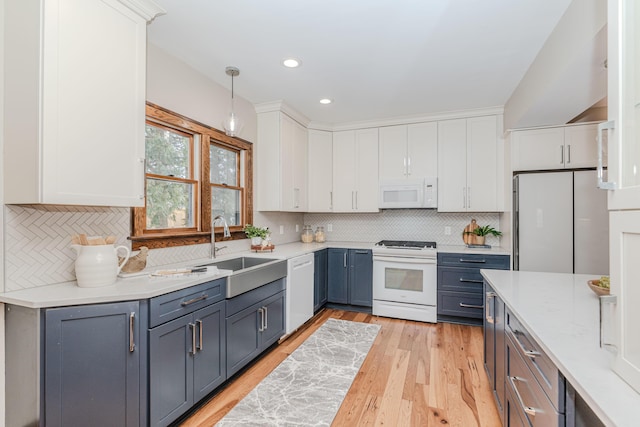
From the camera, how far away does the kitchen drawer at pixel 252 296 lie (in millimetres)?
2277

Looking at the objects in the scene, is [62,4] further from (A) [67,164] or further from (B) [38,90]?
(A) [67,164]

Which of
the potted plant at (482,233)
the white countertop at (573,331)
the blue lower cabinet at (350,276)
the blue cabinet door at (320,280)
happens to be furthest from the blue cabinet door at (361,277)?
the white countertop at (573,331)

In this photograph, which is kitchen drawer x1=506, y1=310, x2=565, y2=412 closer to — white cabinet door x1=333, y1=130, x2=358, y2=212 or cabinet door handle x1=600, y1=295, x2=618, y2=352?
cabinet door handle x1=600, y1=295, x2=618, y2=352

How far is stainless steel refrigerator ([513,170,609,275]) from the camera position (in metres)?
2.92

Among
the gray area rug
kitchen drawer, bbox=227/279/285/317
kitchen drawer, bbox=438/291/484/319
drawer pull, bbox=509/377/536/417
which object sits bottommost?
the gray area rug

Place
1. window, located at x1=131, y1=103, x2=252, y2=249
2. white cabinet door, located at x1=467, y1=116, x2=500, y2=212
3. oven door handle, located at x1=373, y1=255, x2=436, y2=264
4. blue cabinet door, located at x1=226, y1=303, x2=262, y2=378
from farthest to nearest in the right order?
white cabinet door, located at x1=467, y1=116, x2=500, y2=212 → oven door handle, located at x1=373, y1=255, x2=436, y2=264 → window, located at x1=131, y1=103, x2=252, y2=249 → blue cabinet door, located at x1=226, y1=303, x2=262, y2=378

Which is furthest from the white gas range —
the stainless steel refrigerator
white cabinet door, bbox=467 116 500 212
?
the stainless steel refrigerator

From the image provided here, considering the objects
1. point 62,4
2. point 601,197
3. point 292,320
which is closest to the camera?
point 62,4

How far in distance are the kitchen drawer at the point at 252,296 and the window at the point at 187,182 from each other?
28.3 inches

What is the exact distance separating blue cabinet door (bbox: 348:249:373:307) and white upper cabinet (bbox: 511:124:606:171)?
1.94 metres

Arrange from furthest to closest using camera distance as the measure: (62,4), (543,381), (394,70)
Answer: (394,70) < (62,4) < (543,381)

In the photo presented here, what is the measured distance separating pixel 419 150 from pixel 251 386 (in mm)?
3239

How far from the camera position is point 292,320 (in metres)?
3.15

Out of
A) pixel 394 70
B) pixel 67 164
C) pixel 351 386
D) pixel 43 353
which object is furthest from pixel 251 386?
pixel 394 70
